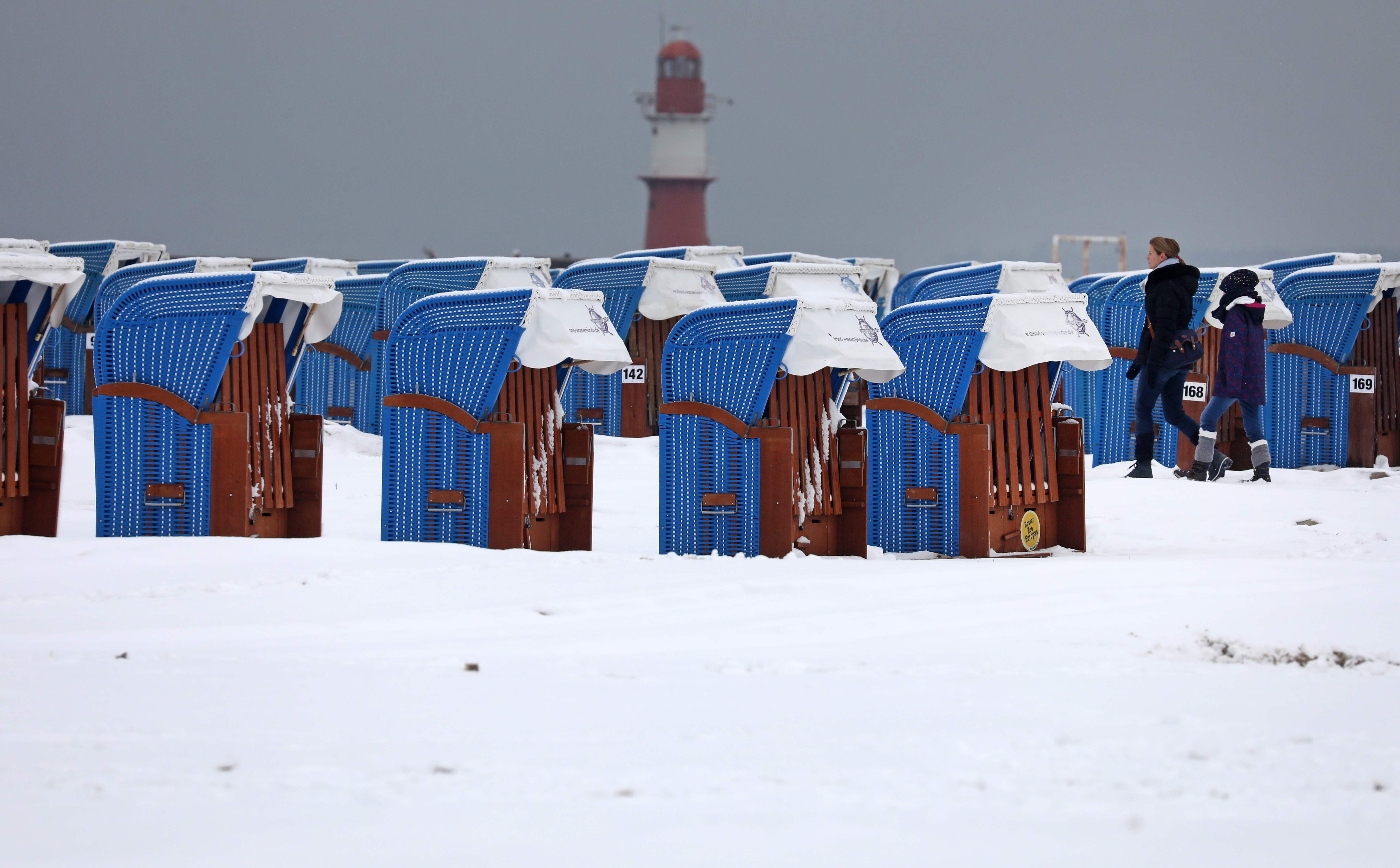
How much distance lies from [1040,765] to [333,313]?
18.6 ft

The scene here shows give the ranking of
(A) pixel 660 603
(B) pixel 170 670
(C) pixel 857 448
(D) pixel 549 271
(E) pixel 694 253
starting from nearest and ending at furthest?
1. (B) pixel 170 670
2. (A) pixel 660 603
3. (C) pixel 857 448
4. (D) pixel 549 271
5. (E) pixel 694 253

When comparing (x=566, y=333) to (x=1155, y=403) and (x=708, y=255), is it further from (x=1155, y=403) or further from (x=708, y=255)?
(x=708, y=255)

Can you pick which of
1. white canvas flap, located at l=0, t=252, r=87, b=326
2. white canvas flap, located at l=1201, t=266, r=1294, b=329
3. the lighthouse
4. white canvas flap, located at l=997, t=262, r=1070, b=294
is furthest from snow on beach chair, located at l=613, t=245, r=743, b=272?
the lighthouse

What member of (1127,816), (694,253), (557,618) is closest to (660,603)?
(557,618)

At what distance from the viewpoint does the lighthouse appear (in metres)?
54.0

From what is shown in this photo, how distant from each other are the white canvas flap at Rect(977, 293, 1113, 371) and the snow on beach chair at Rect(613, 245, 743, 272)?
8105mm

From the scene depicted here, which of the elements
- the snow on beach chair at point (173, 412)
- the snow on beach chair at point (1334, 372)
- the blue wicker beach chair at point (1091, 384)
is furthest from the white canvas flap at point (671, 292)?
the snow on beach chair at point (173, 412)

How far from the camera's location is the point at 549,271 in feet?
48.9

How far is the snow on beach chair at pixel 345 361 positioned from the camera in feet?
51.3

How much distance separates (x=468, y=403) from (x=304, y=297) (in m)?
1.10

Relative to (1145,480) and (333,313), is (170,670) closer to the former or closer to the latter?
(333,313)

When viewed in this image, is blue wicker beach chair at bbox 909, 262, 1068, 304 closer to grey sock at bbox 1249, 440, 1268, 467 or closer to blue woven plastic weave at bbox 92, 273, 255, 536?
grey sock at bbox 1249, 440, 1268, 467

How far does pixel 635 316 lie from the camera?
51.4ft

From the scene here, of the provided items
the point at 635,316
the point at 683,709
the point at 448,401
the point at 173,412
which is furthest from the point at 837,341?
the point at 635,316
